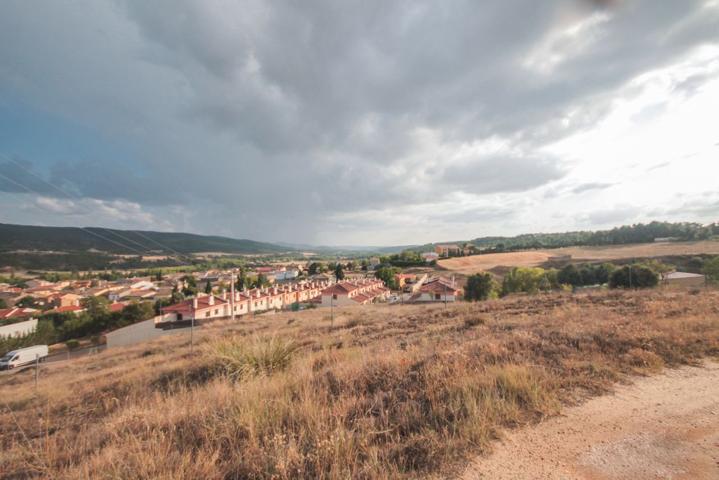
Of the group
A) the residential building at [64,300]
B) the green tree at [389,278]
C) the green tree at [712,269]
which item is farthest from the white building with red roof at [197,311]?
the green tree at [712,269]

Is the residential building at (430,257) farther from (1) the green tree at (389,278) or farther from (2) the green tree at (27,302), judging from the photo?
(2) the green tree at (27,302)

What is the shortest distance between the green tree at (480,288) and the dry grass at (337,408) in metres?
31.5

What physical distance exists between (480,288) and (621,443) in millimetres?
36827

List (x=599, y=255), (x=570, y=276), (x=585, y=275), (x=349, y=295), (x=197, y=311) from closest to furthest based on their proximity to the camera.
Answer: (x=197, y=311) → (x=349, y=295) → (x=585, y=275) → (x=570, y=276) → (x=599, y=255)

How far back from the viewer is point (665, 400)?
3.32 meters

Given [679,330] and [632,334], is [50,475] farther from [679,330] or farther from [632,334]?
[679,330]

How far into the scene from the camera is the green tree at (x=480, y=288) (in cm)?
3595

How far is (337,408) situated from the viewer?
128 inches

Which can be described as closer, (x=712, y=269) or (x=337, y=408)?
(x=337, y=408)

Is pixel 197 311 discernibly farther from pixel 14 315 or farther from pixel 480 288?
pixel 480 288

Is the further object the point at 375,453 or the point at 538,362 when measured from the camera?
the point at 538,362

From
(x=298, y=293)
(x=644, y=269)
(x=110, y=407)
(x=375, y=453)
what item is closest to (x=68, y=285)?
(x=298, y=293)

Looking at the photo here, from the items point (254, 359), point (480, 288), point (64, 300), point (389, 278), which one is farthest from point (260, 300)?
point (254, 359)

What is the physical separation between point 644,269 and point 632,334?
1450 inches
